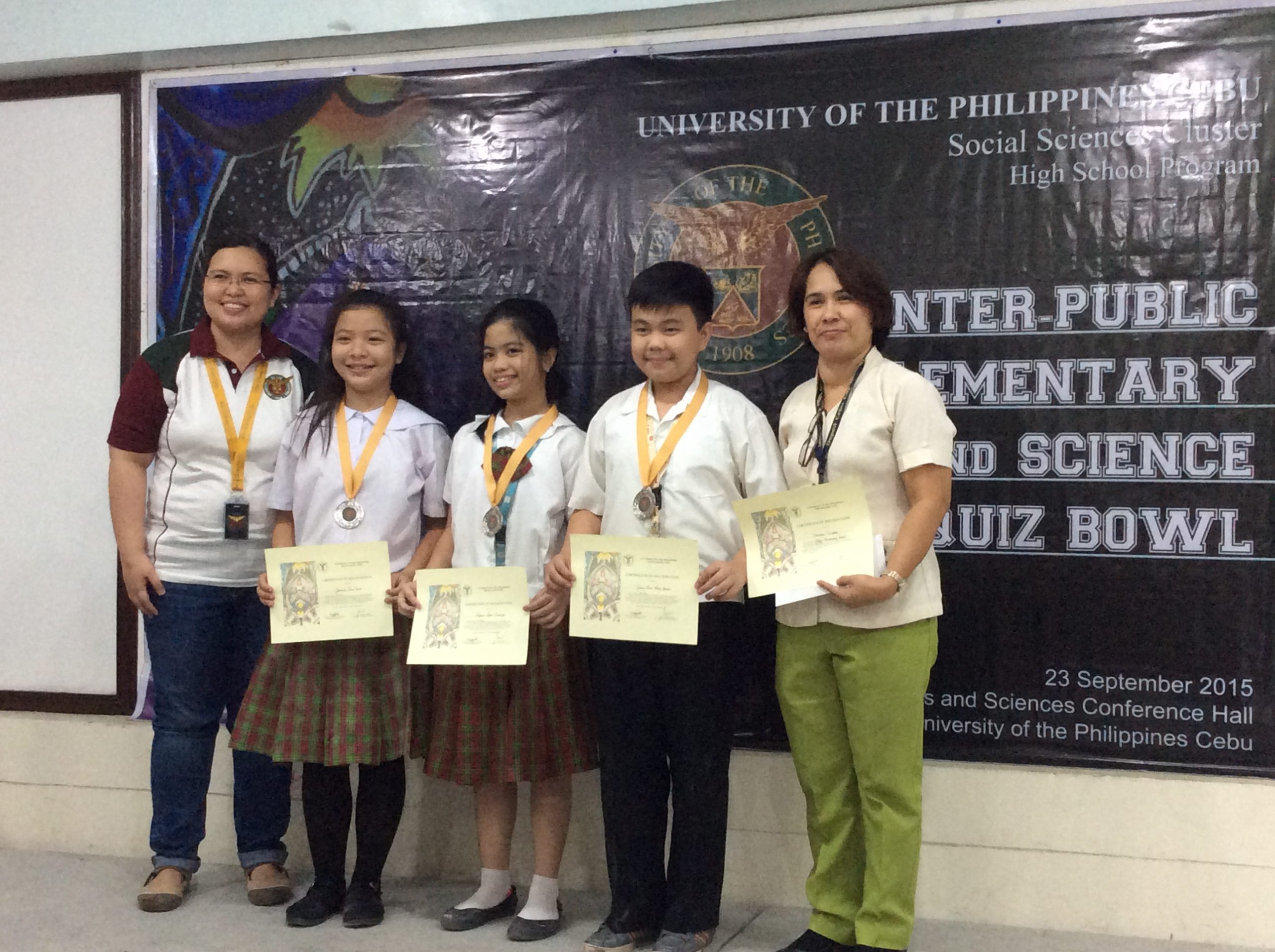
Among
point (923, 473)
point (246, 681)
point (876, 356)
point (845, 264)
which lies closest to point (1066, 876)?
point (923, 473)

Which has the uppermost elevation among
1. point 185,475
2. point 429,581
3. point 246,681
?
point 185,475

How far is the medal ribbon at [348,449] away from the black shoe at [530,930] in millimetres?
1073

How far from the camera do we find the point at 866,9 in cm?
286

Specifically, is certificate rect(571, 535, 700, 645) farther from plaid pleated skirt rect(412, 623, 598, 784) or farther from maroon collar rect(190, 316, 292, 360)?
maroon collar rect(190, 316, 292, 360)

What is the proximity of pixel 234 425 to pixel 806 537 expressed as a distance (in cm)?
150

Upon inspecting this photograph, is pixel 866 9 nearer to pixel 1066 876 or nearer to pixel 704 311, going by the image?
pixel 704 311

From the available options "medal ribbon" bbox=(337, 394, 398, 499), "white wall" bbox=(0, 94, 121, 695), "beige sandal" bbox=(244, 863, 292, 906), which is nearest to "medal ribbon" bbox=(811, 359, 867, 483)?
"medal ribbon" bbox=(337, 394, 398, 499)

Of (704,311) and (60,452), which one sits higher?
(704,311)

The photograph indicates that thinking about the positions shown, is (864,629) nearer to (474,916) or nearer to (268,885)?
(474,916)

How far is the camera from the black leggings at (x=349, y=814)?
2.69 m

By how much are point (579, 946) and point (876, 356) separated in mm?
1483

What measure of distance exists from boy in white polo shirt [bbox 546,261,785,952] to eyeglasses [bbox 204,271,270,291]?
1.06 metres

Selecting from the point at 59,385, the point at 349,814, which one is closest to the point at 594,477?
the point at 349,814

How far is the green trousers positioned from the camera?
2.29 metres
